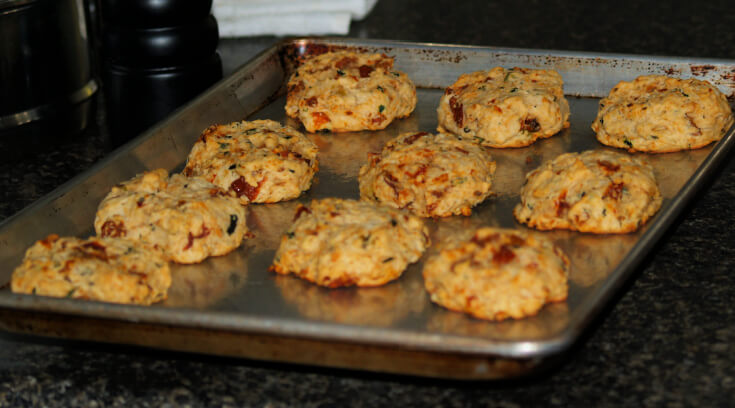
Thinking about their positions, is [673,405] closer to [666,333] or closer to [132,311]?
[666,333]

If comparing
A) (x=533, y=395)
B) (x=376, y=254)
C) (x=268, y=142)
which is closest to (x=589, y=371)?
(x=533, y=395)

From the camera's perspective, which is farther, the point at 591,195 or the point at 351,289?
the point at 591,195

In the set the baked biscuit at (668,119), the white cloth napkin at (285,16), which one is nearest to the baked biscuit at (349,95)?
the baked biscuit at (668,119)

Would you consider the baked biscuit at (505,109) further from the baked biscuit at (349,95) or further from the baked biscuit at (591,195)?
the baked biscuit at (591,195)

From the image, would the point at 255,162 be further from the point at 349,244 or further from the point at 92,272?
the point at 92,272

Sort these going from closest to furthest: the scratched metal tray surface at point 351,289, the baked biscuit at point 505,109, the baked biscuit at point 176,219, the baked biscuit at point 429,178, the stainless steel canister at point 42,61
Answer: the scratched metal tray surface at point 351,289 < the baked biscuit at point 176,219 < the baked biscuit at point 429,178 < the stainless steel canister at point 42,61 < the baked biscuit at point 505,109

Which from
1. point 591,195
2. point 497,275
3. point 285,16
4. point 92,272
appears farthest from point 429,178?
point 285,16
